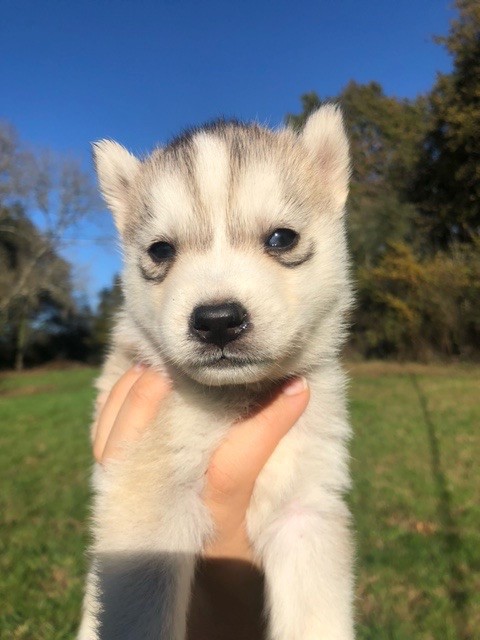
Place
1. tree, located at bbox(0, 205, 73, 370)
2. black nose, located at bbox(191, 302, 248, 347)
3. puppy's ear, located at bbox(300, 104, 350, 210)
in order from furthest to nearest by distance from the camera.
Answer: tree, located at bbox(0, 205, 73, 370), puppy's ear, located at bbox(300, 104, 350, 210), black nose, located at bbox(191, 302, 248, 347)

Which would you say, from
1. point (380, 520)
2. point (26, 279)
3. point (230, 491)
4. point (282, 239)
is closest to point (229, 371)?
point (230, 491)

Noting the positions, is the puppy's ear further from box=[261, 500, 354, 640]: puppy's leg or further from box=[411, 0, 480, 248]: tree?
box=[411, 0, 480, 248]: tree

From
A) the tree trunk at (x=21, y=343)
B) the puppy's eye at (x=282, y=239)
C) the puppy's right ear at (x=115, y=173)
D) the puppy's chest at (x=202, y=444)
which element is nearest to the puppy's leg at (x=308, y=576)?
the puppy's chest at (x=202, y=444)

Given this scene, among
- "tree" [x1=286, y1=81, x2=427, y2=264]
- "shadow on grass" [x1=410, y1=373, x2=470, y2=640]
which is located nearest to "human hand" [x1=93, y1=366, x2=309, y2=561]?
"shadow on grass" [x1=410, y1=373, x2=470, y2=640]

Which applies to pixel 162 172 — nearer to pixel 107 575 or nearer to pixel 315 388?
pixel 315 388

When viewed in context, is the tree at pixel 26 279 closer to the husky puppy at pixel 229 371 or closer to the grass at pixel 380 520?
the grass at pixel 380 520

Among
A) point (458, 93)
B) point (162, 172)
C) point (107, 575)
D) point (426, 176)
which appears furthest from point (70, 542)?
point (426, 176)

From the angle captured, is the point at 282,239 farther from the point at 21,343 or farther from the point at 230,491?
the point at 21,343
